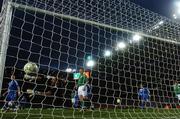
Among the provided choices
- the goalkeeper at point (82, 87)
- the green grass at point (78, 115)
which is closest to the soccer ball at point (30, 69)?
the green grass at point (78, 115)

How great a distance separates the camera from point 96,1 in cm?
741

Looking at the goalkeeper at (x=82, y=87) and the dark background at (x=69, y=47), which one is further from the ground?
the dark background at (x=69, y=47)

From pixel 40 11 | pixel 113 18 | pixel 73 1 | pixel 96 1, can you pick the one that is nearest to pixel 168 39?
pixel 113 18

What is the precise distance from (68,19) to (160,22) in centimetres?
365

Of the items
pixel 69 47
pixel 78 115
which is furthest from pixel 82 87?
pixel 69 47

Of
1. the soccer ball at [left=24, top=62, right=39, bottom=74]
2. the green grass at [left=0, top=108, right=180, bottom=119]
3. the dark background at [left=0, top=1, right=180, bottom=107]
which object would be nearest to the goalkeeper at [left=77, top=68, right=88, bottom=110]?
the dark background at [left=0, top=1, right=180, bottom=107]

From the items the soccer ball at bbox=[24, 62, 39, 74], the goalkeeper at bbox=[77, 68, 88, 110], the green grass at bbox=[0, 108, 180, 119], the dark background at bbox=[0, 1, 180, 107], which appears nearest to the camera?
the dark background at bbox=[0, 1, 180, 107]

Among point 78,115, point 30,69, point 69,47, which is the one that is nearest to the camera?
point 69,47

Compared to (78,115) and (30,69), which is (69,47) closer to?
(78,115)

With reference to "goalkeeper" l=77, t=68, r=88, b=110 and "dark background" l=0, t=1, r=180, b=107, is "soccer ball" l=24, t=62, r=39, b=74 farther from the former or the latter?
"goalkeeper" l=77, t=68, r=88, b=110

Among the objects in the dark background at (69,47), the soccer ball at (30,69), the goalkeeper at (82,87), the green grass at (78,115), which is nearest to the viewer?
the dark background at (69,47)

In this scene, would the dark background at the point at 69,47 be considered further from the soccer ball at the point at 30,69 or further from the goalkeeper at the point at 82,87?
the goalkeeper at the point at 82,87

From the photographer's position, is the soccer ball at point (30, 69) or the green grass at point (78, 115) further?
the soccer ball at point (30, 69)

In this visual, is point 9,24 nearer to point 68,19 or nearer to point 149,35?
point 68,19
